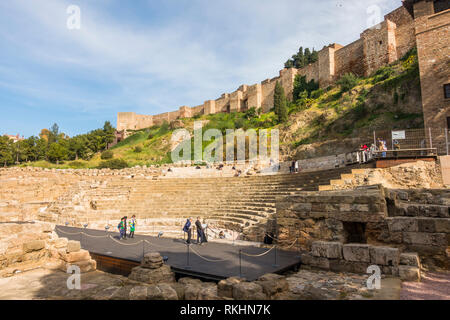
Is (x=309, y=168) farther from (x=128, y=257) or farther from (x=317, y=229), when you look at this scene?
(x=128, y=257)

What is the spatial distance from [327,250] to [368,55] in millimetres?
34895

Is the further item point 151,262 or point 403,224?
point 403,224

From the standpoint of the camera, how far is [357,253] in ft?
21.2

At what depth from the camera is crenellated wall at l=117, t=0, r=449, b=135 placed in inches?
658

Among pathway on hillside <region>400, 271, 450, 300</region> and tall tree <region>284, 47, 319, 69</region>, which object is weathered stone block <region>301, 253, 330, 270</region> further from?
tall tree <region>284, 47, 319, 69</region>

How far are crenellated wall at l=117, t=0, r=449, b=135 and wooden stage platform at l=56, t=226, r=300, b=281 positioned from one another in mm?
14789

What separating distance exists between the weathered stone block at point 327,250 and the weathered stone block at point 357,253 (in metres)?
0.16

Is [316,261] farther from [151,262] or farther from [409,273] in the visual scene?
[151,262]

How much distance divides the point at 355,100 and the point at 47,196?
101ft

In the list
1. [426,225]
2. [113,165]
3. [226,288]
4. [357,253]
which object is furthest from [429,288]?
[113,165]

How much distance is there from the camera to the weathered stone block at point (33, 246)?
8.20 metres

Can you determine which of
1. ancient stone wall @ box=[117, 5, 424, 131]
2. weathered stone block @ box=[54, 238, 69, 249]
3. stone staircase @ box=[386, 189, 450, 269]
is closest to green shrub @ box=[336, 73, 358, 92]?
ancient stone wall @ box=[117, 5, 424, 131]

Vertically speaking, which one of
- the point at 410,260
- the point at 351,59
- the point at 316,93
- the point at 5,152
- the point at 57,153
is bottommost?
the point at 410,260
